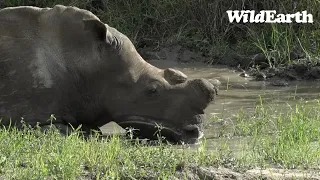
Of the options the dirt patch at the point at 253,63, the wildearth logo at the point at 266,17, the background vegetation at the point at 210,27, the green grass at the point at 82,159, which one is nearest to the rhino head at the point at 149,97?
the green grass at the point at 82,159

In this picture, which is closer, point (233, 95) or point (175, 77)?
point (175, 77)

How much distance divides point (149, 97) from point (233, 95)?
3.36m

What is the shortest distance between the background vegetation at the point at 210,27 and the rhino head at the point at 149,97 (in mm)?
5508

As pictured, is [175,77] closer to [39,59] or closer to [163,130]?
[163,130]

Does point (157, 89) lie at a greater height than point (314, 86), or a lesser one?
greater

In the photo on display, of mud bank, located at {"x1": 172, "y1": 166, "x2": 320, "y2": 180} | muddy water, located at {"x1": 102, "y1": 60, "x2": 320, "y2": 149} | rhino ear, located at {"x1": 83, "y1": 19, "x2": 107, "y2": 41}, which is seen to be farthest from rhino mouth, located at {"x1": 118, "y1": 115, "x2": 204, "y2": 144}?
mud bank, located at {"x1": 172, "y1": 166, "x2": 320, "y2": 180}

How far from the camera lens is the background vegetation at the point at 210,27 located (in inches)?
551

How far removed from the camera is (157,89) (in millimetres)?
8297

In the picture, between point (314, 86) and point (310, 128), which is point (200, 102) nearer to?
point (310, 128)

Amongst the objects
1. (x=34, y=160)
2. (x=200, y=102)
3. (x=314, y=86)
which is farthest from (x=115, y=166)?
(x=314, y=86)

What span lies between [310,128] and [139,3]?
8.43 meters

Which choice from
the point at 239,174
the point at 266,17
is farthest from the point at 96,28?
the point at 266,17

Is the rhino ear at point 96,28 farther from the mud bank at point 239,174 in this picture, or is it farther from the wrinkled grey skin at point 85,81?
the mud bank at point 239,174

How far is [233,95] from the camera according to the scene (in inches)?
452
